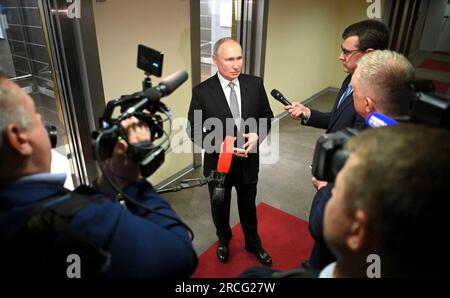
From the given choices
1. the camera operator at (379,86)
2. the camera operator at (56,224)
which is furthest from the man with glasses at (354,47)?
the camera operator at (56,224)

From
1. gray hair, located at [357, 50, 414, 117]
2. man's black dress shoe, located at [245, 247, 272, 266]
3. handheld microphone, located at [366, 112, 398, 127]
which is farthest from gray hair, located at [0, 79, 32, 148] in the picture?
man's black dress shoe, located at [245, 247, 272, 266]

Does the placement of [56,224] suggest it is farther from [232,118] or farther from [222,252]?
[222,252]

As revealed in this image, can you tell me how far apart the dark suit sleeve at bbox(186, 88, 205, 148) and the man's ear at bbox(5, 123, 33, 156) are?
1246mm

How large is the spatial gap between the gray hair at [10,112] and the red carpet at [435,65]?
27.9ft

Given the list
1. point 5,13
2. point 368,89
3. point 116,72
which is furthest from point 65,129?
point 368,89

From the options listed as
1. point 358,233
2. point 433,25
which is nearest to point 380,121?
point 358,233

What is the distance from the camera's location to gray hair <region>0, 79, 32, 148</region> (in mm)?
713

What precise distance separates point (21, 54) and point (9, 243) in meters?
1.98

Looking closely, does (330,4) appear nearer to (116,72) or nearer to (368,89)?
(116,72)

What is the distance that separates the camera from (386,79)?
1163 mm

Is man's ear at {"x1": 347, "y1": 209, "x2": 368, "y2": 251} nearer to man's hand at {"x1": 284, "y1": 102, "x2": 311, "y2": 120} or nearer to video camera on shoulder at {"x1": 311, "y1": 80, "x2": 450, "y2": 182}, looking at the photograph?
video camera on shoulder at {"x1": 311, "y1": 80, "x2": 450, "y2": 182}

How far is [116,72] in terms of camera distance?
2271 mm

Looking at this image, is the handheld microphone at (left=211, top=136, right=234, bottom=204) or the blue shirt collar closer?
the blue shirt collar

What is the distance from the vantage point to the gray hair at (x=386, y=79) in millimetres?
1144
